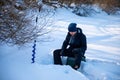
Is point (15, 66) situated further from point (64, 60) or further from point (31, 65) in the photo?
point (64, 60)

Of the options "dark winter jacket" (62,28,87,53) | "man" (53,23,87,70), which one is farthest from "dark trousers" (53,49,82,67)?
"dark winter jacket" (62,28,87,53)

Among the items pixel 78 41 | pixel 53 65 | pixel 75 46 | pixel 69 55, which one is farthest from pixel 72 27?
pixel 53 65

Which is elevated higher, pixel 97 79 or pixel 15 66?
pixel 15 66

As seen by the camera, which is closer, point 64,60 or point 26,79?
point 26,79

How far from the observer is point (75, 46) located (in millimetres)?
7078

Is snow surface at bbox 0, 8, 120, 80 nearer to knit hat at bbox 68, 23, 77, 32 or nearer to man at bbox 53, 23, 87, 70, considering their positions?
man at bbox 53, 23, 87, 70

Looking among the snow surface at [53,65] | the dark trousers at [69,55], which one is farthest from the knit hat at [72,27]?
the snow surface at [53,65]

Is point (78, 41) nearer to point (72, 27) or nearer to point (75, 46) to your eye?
point (75, 46)

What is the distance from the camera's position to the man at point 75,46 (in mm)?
6699

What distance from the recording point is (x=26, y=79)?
539cm

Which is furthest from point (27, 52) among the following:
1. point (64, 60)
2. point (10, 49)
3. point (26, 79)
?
point (26, 79)

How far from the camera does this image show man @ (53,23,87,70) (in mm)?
6699

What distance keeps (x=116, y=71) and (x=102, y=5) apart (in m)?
16.2

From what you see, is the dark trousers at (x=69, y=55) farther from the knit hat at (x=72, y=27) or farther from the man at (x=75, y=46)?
the knit hat at (x=72, y=27)
